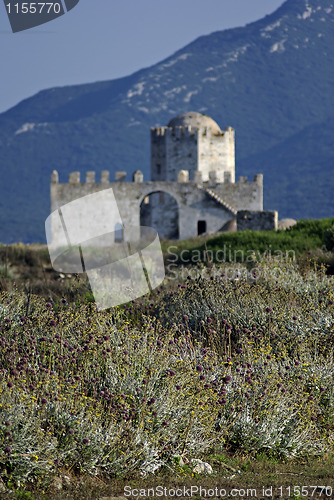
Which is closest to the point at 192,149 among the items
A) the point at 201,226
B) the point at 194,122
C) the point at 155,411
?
the point at 194,122

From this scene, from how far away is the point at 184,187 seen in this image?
2026 inches

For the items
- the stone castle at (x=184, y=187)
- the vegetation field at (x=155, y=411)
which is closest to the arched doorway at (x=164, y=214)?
the stone castle at (x=184, y=187)

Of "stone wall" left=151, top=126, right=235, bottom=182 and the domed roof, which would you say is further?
the domed roof

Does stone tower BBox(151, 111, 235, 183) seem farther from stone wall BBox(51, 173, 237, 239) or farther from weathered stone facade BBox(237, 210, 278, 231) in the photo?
weathered stone facade BBox(237, 210, 278, 231)

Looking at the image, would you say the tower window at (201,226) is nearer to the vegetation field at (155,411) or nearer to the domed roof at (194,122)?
the domed roof at (194,122)

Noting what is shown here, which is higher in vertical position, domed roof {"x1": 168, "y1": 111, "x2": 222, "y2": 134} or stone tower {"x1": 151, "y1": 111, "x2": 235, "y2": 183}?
domed roof {"x1": 168, "y1": 111, "x2": 222, "y2": 134}

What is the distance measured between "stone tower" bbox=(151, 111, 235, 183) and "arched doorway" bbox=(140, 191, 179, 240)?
2.32 meters

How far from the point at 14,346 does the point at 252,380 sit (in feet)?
8.65

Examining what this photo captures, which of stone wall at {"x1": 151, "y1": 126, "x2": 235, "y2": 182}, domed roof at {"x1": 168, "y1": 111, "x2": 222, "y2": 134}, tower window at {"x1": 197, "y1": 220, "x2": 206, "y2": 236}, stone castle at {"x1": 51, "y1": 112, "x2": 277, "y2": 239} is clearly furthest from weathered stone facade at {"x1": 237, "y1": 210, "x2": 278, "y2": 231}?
domed roof at {"x1": 168, "y1": 111, "x2": 222, "y2": 134}

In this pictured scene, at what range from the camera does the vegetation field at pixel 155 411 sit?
23.4 ft

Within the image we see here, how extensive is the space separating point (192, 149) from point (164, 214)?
5.00 m

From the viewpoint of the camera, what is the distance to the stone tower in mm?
55406

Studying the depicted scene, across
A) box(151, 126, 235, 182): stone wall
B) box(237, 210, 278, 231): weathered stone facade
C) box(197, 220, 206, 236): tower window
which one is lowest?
box(197, 220, 206, 236): tower window

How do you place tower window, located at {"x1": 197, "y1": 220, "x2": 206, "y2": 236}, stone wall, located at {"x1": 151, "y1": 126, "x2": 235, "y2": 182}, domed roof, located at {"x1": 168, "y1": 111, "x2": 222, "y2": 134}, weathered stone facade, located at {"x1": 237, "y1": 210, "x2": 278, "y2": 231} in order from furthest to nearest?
domed roof, located at {"x1": 168, "y1": 111, "x2": 222, "y2": 134} → stone wall, located at {"x1": 151, "y1": 126, "x2": 235, "y2": 182} → tower window, located at {"x1": 197, "y1": 220, "x2": 206, "y2": 236} → weathered stone facade, located at {"x1": 237, "y1": 210, "x2": 278, "y2": 231}
